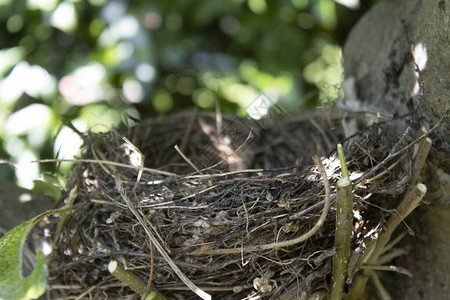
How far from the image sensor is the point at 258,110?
177 centimetres

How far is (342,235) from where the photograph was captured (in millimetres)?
1105

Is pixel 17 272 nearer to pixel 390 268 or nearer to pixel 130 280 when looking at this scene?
pixel 130 280

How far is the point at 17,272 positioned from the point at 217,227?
405mm

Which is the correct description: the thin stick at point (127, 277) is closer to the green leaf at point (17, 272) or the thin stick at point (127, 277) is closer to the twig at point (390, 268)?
the green leaf at point (17, 272)

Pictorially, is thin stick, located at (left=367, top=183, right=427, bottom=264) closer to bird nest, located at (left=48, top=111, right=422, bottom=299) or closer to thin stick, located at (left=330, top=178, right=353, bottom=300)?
bird nest, located at (left=48, top=111, right=422, bottom=299)

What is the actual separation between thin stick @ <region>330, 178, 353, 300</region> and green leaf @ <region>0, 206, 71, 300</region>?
56cm

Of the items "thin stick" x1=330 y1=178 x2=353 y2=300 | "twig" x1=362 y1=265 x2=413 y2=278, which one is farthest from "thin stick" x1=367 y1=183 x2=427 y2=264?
"thin stick" x1=330 y1=178 x2=353 y2=300

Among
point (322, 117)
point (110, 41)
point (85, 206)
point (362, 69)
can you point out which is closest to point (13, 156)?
point (110, 41)

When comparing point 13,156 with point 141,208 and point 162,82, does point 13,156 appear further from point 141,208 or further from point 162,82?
point 141,208

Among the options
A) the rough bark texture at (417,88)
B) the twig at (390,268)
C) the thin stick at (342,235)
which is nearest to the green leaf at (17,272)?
the thin stick at (342,235)

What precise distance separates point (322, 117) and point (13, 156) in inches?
41.4

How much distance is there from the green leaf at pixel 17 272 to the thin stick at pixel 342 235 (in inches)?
22.1

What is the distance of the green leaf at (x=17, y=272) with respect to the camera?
995 mm

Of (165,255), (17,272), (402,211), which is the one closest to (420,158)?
(402,211)
